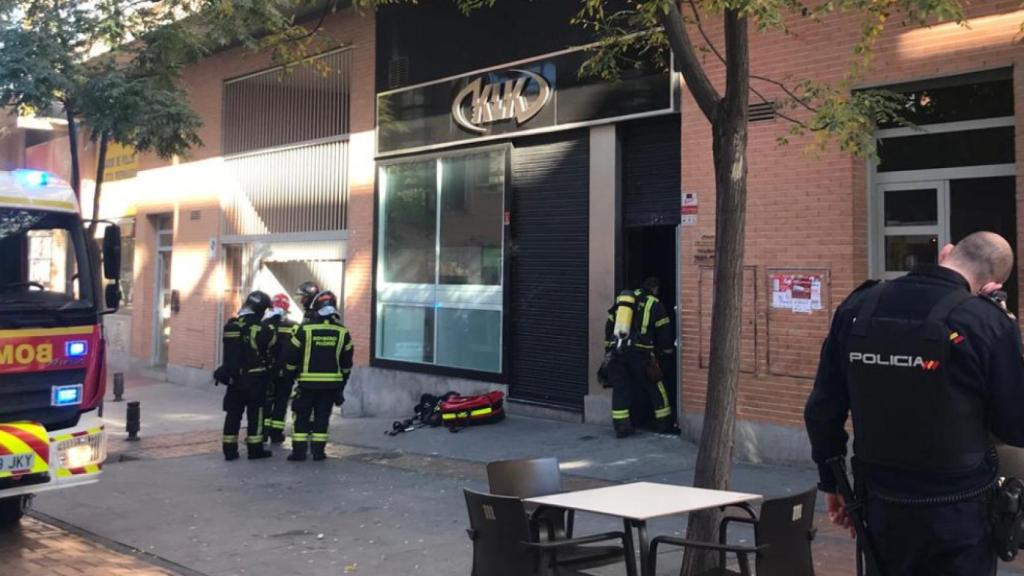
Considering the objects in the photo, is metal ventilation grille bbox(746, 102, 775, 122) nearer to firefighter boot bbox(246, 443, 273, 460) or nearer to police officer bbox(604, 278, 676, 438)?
police officer bbox(604, 278, 676, 438)

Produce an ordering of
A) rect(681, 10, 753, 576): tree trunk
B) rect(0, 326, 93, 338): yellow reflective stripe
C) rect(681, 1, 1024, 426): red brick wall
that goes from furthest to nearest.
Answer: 1. rect(681, 1, 1024, 426): red brick wall
2. rect(0, 326, 93, 338): yellow reflective stripe
3. rect(681, 10, 753, 576): tree trunk

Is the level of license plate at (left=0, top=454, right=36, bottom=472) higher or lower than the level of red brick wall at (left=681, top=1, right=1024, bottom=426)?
lower

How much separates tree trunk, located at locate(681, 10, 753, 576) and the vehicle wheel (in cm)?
581

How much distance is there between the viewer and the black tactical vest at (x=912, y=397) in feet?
11.8

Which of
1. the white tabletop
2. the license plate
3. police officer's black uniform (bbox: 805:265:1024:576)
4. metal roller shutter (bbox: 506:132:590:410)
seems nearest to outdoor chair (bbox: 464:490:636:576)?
the white tabletop

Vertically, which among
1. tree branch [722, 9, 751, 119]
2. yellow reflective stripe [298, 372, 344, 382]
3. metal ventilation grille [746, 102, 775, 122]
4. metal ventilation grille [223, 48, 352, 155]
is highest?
metal ventilation grille [223, 48, 352, 155]

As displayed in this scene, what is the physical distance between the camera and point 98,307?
7.83 m

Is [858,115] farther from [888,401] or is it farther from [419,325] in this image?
[419,325]

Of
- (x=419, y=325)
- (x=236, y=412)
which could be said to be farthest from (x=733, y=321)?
(x=419, y=325)

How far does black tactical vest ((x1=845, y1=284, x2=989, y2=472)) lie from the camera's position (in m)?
3.60

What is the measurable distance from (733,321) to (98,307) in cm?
528

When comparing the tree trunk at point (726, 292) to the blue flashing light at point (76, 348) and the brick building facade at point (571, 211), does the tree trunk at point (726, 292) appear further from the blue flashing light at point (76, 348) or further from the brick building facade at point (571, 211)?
the blue flashing light at point (76, 348)

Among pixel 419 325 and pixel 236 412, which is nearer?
pixel 236 412

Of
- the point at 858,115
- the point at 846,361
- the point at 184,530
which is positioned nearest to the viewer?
the point at 846,361
